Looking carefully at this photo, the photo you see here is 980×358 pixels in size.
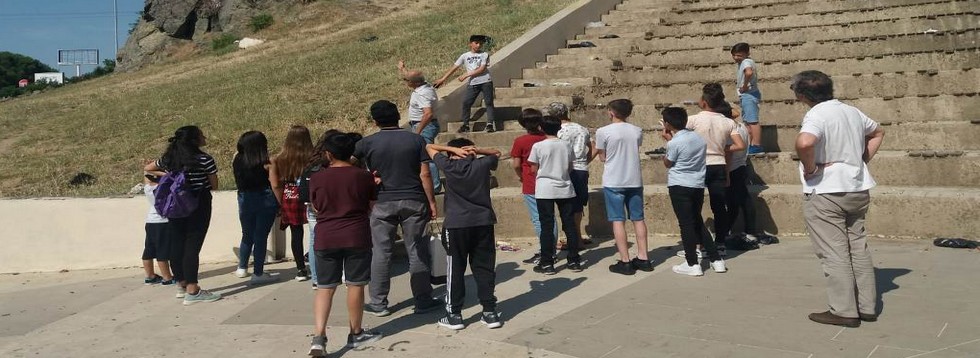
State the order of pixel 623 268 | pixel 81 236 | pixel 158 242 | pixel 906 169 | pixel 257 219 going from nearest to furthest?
pixel 623 268 → pixel 158 242 → pixel 257 219 → pixel 906 169 → pixel 81 236

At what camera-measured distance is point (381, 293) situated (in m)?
6.02

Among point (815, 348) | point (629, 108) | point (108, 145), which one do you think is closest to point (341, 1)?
point (108, 145)

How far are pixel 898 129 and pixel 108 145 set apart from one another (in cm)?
1218

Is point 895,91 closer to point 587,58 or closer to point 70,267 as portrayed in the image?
point 587,58

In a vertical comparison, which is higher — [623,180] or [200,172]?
[200,172]

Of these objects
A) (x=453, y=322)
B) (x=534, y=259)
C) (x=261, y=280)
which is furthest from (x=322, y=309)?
(x=534, y=259)

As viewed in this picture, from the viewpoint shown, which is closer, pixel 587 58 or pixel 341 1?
pixel 587 58

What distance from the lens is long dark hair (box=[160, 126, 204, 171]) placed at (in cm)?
684

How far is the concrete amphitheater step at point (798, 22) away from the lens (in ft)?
43.0

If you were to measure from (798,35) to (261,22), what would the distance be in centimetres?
2530

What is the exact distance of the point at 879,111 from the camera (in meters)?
9.92

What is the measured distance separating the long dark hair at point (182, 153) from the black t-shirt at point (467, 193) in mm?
2572

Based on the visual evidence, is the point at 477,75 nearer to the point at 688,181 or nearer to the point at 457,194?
the point at 688,181

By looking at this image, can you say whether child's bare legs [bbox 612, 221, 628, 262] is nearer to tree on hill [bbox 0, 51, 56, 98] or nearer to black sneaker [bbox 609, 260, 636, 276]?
black sneaker [bbox 609, 260, 636, 276]
